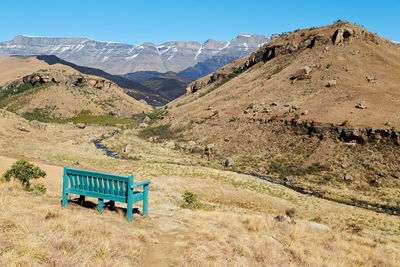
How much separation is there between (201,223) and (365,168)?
31.6 m

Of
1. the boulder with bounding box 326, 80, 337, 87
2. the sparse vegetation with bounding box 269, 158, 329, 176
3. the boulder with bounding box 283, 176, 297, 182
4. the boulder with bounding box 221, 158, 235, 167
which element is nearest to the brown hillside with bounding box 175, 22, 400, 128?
the boulder with bounding box 326, 80, 337, 87

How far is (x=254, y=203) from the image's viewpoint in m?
26.0

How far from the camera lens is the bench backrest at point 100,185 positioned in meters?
11.1

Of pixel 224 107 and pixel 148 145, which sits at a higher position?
pixel 224 107

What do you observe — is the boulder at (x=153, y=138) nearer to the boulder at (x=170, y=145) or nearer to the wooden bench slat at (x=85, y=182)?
the boulder at (x=170, y=145)

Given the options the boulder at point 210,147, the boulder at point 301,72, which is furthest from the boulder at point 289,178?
the boulder at point 301,72

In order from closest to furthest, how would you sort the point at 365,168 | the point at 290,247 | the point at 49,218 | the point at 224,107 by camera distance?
the point at 49,218, the point at 290,247, the point at 365,168, the point at 224,107

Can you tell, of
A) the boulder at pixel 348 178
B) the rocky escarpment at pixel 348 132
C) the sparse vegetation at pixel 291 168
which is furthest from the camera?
the sparse vegetation at pixel 291 168

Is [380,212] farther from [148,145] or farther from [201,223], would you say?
[148,145]

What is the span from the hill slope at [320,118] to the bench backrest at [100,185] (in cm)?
2770

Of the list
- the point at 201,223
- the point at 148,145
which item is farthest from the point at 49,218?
the point at 148,145

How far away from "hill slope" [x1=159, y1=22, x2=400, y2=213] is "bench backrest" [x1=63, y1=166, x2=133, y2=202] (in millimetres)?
27699

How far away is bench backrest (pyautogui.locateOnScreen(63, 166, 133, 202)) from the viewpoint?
36.4ft

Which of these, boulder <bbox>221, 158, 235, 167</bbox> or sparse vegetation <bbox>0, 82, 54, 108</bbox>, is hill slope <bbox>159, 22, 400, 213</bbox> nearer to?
boulder <bbox>221, 158, 235, 167</bbox>
